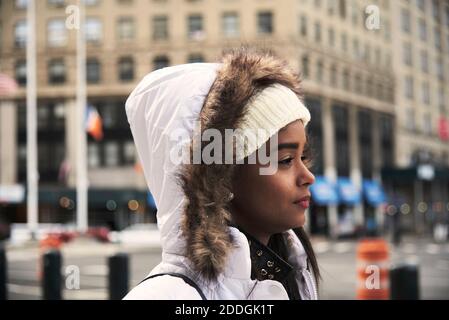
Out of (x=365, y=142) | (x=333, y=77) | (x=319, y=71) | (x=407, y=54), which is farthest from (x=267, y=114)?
(x=365, y=142)

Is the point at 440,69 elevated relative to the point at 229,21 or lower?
lower

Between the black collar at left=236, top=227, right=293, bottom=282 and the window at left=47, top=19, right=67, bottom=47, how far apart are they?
35.6 meters

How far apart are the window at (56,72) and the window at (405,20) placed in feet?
57.5

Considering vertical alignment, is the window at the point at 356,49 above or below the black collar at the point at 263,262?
above

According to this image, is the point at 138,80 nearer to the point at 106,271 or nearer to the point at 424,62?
the point at 424,62

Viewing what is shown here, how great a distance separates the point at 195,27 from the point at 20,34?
9.06 m

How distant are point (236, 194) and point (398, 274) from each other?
383 cm

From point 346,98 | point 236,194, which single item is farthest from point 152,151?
point 346,98

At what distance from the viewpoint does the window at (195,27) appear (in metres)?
36.7

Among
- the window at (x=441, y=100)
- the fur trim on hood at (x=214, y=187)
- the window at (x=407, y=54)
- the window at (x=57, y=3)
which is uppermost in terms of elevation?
the window at (x=57, y=3)

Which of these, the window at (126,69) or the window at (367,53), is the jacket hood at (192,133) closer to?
the window at (126,69)

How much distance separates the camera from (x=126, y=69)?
122 feet

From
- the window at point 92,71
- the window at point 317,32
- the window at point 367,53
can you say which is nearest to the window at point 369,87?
the window at point 367,53
